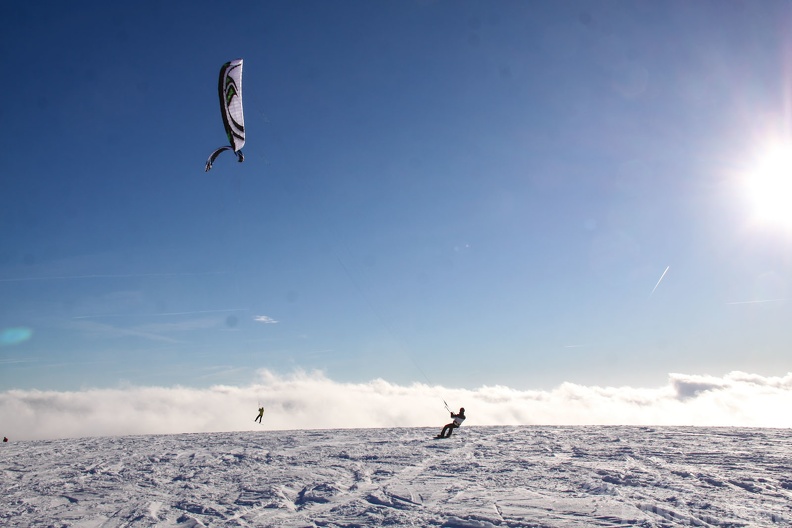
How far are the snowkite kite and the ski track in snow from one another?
9159 millimetres

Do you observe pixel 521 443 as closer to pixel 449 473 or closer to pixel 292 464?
pixel 449 473

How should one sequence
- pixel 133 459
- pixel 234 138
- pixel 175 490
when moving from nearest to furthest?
pixel 175 490, pixel 133 459, pixel 234 138

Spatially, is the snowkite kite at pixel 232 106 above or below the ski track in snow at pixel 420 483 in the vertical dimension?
above

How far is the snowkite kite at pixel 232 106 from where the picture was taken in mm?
14281

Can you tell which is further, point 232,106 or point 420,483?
point 232,106

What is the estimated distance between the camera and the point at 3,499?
8.93 m

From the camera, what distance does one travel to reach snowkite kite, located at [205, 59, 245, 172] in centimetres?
1428

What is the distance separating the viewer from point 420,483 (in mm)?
9523

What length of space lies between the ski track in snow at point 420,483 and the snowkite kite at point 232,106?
361 inches

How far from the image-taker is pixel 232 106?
14.7m

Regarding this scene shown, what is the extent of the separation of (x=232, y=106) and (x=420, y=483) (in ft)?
41.7

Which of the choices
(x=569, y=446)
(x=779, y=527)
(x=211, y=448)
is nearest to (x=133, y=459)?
(x=211, y=448)

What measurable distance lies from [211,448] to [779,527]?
1571cm

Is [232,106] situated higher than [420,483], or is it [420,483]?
[232,106]
